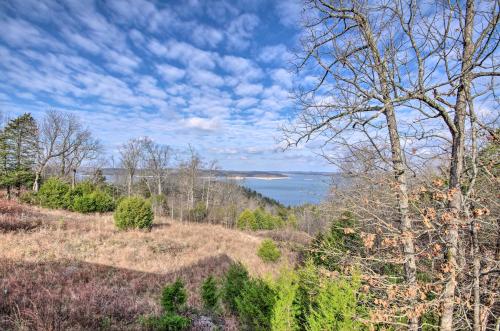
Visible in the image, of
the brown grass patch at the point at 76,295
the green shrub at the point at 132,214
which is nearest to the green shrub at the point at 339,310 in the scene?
the brown grass patch at the point at 76,295

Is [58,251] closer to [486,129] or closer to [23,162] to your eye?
[486,129]

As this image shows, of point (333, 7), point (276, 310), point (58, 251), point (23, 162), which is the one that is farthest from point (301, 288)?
point (23, 162)

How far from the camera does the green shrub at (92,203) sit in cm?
1917

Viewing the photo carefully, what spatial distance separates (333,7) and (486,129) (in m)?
2.36

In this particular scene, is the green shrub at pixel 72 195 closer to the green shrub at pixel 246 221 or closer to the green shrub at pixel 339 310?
the green shrub at pixel 246 221

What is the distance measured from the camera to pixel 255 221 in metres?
29.3

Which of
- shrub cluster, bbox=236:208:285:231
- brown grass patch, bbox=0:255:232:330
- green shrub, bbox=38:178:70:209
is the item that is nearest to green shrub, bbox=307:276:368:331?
brown grass patch, bbox=0:255:232:330

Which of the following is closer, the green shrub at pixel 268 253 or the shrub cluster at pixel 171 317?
the shrub cluster at pixel 171 317

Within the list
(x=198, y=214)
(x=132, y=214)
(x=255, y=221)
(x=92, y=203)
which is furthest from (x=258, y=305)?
(x=198, y=214)

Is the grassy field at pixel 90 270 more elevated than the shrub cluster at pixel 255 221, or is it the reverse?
the grassy field at pixel 90 270

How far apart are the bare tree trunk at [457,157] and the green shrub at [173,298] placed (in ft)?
13.1

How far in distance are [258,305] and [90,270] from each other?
5514 mm

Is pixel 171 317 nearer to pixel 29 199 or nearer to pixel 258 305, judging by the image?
pixel 258 305

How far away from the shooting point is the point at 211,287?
5.54 meters
